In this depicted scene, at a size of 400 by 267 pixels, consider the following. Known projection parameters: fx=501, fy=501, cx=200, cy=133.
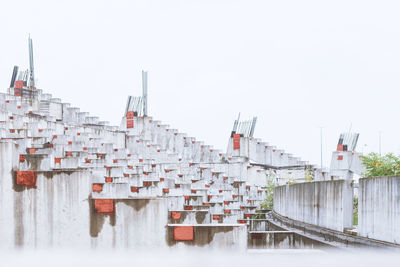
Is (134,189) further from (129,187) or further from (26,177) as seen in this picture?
(26,177)

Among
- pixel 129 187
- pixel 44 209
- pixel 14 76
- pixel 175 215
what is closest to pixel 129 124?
pixel 14 76

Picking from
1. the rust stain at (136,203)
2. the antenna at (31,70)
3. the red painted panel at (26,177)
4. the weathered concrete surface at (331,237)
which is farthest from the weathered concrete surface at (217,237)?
the antenna at (31,70)

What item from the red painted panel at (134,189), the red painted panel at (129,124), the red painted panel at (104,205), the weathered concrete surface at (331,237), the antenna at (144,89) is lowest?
the weathered concrete surface at (331,237)

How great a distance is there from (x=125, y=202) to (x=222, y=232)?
1115mm

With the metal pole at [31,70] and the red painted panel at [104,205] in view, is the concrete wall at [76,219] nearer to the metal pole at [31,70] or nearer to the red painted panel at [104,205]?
the red painted panel at [104,205]

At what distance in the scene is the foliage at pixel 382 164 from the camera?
8688 mm

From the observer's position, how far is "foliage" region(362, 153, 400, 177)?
28.5 feet

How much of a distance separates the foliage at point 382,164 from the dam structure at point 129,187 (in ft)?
6.09

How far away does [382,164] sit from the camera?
8.90 metres

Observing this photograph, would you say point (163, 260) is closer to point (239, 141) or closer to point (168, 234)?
point (168, 234)

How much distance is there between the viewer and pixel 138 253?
5500 millimetres

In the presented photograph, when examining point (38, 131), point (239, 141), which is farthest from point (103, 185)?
point (239, 141)

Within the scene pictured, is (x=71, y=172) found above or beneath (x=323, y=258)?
above

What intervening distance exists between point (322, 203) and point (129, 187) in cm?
339
